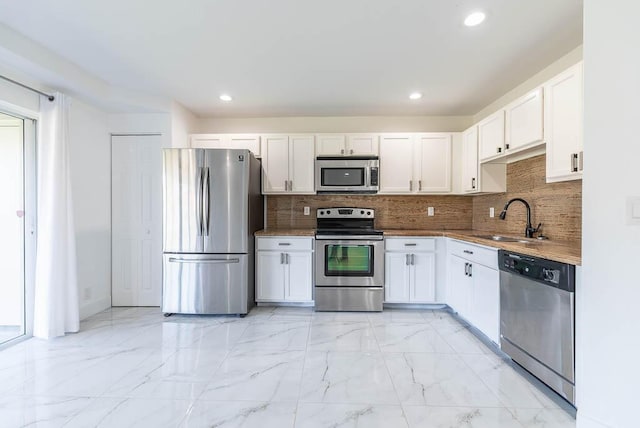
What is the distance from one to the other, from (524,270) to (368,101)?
242 cm

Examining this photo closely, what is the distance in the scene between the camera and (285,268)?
11.6 ft

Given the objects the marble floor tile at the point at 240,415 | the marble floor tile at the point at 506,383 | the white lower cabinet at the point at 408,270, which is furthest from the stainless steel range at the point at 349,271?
the marble floor tile at the point at 240,415

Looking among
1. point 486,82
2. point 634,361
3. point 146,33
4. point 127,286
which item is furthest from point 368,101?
point 127,286

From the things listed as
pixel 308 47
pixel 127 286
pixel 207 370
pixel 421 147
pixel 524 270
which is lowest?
pixel 207 370

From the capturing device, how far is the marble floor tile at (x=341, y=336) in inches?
99.8

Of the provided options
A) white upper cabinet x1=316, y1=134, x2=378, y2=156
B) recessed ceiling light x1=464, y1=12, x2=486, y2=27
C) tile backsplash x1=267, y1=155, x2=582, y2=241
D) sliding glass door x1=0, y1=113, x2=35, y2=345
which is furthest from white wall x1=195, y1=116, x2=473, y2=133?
recessed ceiling light x1=464, y1=12, x2=486, y2=27

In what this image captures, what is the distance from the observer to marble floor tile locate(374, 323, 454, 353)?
8.26 feet

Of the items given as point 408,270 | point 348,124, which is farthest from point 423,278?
point 348,124

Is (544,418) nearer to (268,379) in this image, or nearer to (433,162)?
(268,379)

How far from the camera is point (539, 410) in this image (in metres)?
1.73

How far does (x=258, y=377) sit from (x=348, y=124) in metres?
3.24

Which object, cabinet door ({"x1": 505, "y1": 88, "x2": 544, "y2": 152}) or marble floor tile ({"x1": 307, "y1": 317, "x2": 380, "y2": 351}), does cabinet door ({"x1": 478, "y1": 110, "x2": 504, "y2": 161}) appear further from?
marble floor tile ({"x1": 307, "y1": 317, "x2": 380, "y2": 351})

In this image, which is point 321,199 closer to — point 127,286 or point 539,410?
point 127,286

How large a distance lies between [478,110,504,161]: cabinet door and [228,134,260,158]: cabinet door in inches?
105
